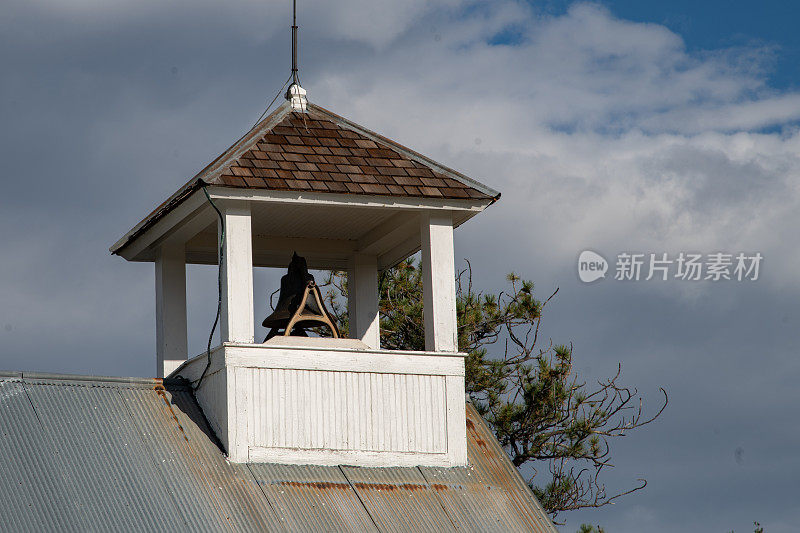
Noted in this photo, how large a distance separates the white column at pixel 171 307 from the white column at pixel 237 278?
5.46ft

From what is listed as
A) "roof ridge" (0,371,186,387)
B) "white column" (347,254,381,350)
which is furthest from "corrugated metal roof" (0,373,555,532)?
"white column" (347,254,381,350)

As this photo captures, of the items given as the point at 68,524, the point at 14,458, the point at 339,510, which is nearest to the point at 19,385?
the point at 14,458

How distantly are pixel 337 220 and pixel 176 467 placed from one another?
3.39 metres

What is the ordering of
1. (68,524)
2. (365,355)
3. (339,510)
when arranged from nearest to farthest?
(68,524) → (339,510) → (365,355)

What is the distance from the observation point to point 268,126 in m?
14.5

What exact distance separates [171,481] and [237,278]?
1.96 meters

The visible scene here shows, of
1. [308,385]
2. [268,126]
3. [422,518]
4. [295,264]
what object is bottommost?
[422,518]

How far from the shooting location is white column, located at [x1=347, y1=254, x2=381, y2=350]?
16047 millimetres

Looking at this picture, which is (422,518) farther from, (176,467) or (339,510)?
(176,467)

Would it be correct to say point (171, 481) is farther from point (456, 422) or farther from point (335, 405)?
point (456, 422)

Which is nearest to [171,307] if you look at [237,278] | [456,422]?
[237,278]

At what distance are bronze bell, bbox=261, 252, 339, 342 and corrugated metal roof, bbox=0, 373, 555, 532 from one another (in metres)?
1.16

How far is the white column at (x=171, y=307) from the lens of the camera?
1524 cm

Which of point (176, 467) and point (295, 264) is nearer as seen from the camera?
point (176, 467)
